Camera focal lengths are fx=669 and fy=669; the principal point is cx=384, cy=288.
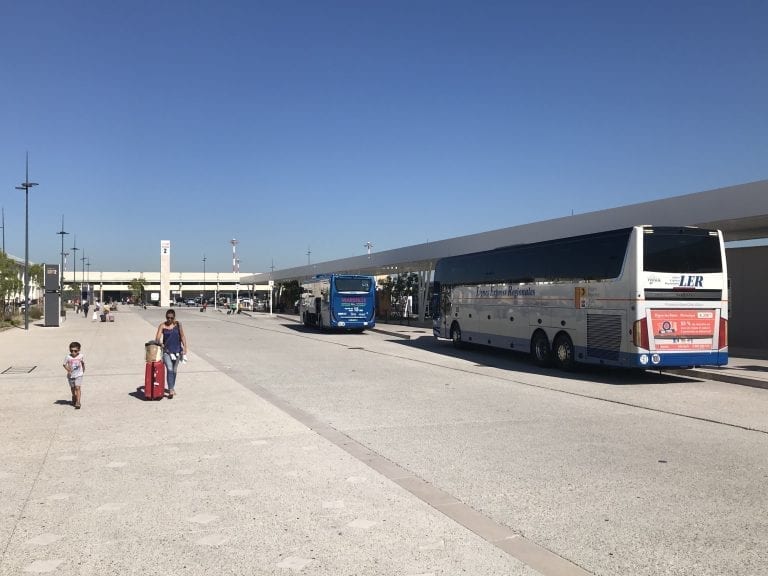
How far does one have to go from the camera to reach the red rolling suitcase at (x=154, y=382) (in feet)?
38.8

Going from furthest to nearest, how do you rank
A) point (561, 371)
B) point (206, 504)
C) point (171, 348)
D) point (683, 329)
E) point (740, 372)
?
point (561, 371)
point (740, 372)
point (683, 329)
point (171, 348)
point (206, 504)

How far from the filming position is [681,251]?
14.5 metres

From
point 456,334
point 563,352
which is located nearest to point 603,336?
point 563,352

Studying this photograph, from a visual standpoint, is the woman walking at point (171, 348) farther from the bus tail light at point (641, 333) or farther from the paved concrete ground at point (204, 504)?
the bus tail light at point (641, 333)

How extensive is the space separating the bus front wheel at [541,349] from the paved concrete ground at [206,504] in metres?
9.26

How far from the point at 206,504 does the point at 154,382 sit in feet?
21.3

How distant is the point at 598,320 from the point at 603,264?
1.30 m

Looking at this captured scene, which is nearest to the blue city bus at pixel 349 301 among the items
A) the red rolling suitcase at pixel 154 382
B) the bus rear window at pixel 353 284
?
the bus rear window at pixel 353 284

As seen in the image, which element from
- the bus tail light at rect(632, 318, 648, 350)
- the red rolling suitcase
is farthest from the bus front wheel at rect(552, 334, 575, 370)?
the red rolling suitcase

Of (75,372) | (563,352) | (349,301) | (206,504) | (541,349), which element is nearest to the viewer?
(206,504)

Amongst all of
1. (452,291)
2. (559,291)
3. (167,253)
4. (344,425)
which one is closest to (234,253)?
(167,253)

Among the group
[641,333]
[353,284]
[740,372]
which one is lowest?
[740,372]

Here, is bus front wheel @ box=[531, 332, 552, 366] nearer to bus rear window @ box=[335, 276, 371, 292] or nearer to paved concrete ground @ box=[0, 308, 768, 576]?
paved concrete ground @ box=[0, 308, 768, 576]

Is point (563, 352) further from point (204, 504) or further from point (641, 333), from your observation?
point (204, 504)
